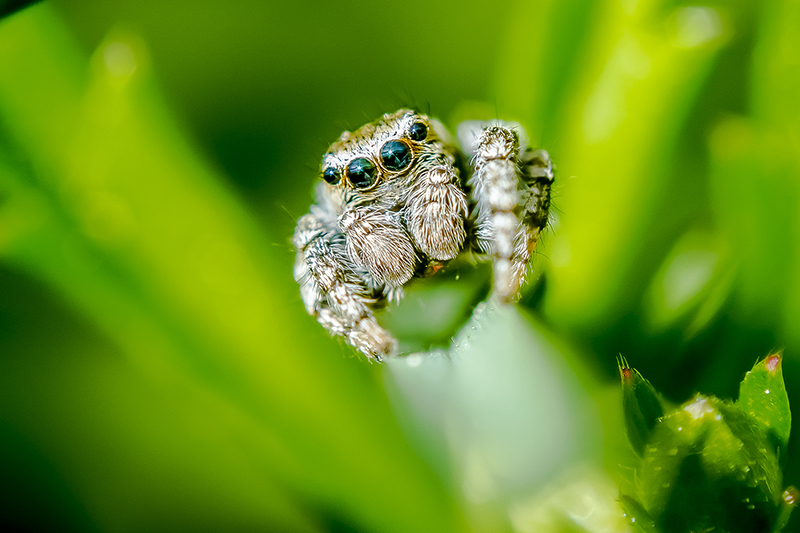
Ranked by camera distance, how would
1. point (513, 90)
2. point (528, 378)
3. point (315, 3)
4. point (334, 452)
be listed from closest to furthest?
point (528, 378) → point (334, 452) → point (513, 90) → point (315, 3)

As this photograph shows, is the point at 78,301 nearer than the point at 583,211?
No

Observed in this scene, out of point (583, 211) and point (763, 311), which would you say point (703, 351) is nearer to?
point (763, 311)

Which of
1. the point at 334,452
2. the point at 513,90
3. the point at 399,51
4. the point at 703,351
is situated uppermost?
the point at 399,51

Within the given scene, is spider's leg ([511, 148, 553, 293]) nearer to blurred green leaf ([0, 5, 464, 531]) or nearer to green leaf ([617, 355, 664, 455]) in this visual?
green leaf ([617, 355, 664, 455])

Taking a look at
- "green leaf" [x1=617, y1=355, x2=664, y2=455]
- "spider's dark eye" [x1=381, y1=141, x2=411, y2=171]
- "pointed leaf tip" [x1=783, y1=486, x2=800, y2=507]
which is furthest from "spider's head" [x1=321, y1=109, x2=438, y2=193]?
"pointed leaf tip" [x1=783, y1=486, x2=800, y2=507]

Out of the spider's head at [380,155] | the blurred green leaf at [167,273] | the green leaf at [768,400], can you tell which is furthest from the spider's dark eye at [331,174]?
the green leaf at [768,400]

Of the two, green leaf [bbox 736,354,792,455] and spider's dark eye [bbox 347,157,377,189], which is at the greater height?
spider's dark eye [bbox 347,157,377,189]

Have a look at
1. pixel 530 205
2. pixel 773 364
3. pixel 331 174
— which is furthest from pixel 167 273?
pixel 773 364

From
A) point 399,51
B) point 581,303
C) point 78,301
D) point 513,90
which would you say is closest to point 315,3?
point 399,51

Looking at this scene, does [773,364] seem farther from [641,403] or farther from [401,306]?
[401,306]
